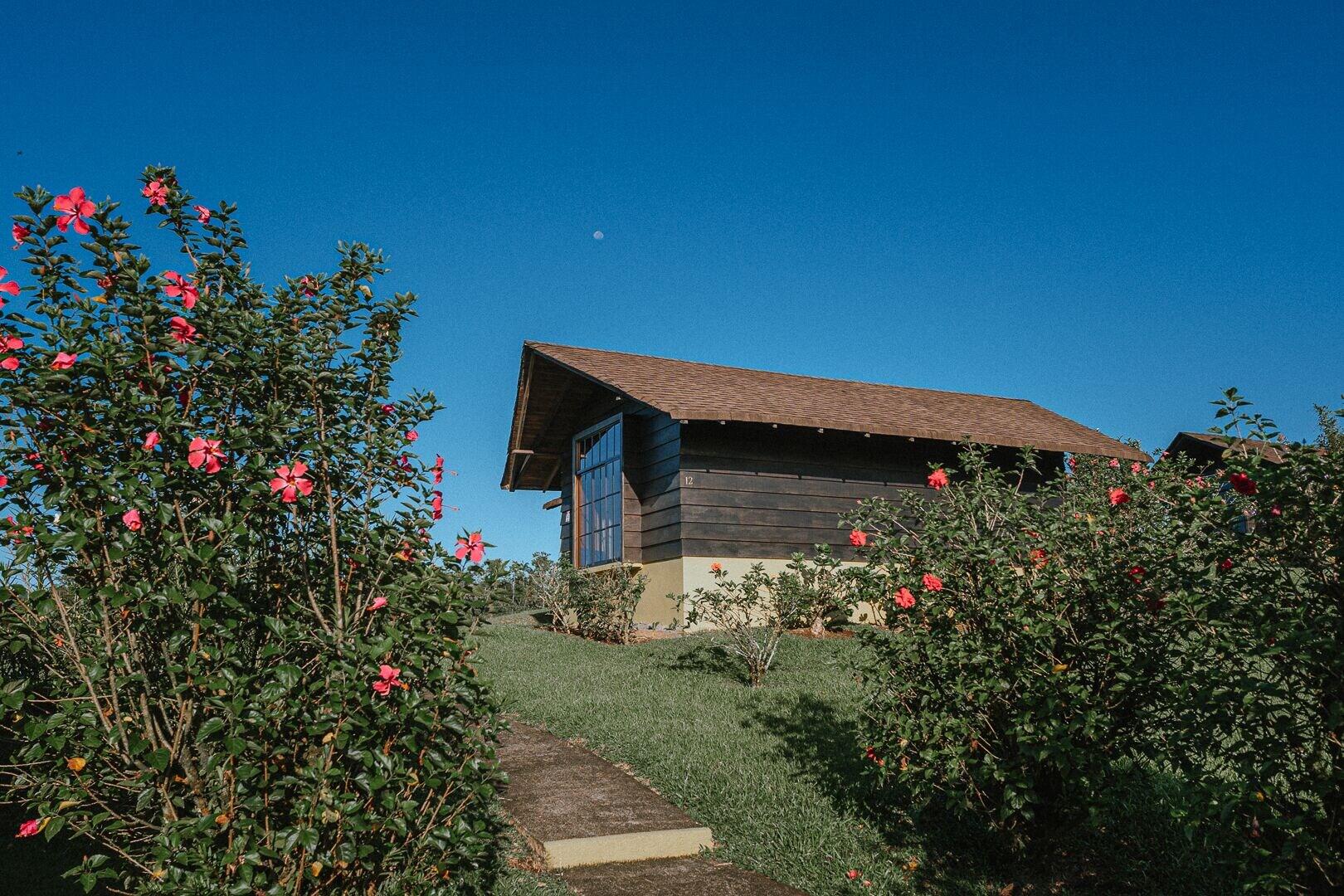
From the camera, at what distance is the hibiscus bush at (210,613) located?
291 cm

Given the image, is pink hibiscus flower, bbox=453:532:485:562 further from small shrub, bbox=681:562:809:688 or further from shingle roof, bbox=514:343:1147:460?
shingle roof, bbox=514:343:1147:460

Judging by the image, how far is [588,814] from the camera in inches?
225

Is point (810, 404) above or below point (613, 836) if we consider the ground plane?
above

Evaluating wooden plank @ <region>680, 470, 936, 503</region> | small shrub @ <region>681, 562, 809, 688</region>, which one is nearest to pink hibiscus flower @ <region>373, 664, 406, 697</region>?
small shrub @ <region>681, 562, 809, 688</region>

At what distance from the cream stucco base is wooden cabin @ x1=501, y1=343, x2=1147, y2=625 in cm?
3

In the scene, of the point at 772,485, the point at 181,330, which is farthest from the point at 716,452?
the point at 181,330

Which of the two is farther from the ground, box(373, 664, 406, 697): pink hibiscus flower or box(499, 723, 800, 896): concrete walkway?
box(373, 664, 406, 697): pink hibiscus flower

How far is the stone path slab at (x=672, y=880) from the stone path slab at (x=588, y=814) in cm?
10

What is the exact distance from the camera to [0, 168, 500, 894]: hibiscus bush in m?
2.91

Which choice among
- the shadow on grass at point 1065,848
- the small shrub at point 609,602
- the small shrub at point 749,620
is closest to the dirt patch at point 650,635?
the small shrub at point 609,602

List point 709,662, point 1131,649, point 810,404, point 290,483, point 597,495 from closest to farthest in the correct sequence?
point 290,483 → point 1131,649 → point 709,662 → point 810,404 → point 597,495

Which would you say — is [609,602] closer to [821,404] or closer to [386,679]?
[821,404]

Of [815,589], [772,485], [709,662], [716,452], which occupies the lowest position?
[709,662]

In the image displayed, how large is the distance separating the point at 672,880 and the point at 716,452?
9640 mm
